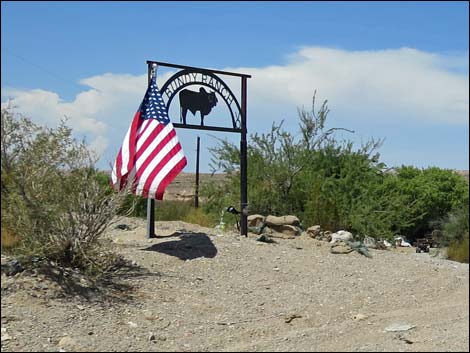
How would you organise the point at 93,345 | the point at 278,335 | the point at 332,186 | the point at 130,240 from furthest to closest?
the point at 332,186, the point at 130,240, the point at 278,335, the point at 93,345

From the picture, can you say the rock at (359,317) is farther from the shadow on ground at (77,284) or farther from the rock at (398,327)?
the shadow on ground at (77,284)

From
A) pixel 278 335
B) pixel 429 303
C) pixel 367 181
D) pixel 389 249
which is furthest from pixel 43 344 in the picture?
pixel 367 181

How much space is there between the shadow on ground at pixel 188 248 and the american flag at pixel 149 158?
0.81 m

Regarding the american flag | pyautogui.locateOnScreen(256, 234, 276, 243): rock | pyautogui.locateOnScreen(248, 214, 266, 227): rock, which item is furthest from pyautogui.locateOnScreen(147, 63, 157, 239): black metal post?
pyautogui.locateOnScreen(248, 214, 266, 227): rock

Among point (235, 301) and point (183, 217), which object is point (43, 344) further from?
point (183, 217)

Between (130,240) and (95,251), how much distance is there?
10.6 ft

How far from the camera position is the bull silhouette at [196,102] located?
13.5 metres

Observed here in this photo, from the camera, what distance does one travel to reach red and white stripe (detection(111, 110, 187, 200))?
37.1 feet

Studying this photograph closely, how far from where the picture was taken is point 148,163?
11.4 m

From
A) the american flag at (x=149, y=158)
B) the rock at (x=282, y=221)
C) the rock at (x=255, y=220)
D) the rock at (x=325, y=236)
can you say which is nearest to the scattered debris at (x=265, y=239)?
the rock at (x=325, y=236)

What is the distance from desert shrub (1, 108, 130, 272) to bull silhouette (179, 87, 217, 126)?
3.80 m

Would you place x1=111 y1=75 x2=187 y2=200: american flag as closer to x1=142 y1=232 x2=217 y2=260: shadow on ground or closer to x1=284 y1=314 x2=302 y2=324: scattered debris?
x1=142 y1=232 x2=217 y2=260: shadow on ground

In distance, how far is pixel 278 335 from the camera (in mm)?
7625

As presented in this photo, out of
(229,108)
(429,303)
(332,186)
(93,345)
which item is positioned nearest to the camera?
(93,345)
